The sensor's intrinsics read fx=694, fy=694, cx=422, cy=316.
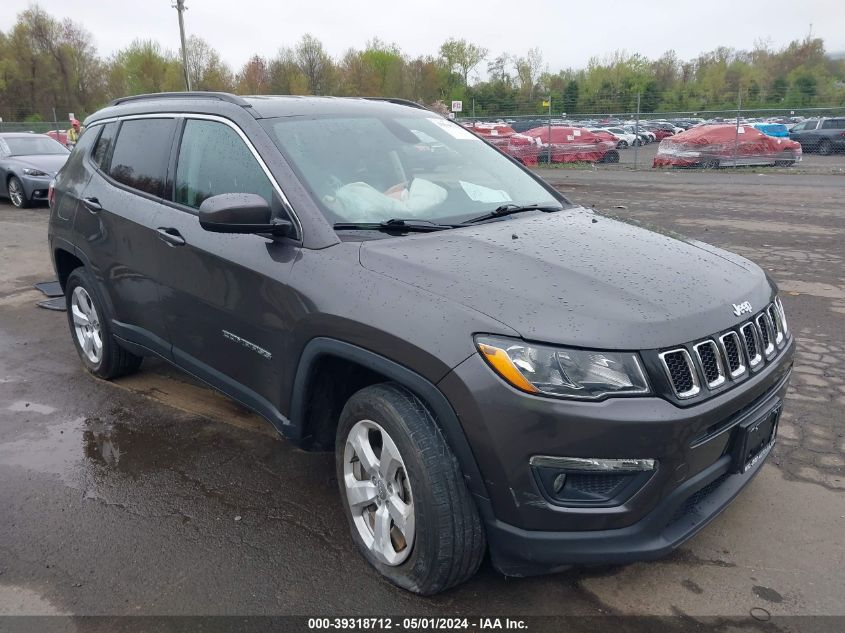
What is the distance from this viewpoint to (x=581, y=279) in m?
2.54

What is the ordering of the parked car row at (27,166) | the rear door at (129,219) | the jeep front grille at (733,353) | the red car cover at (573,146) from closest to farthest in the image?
the jeep front grille at (733,353), the rear door at (129,219), the parked car row at (27,166), the red car cover at (573,146)

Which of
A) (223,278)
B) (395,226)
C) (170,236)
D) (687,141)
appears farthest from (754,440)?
(687,141)

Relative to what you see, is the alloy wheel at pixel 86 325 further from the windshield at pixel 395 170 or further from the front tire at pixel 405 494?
the front tire at pixel 405 494

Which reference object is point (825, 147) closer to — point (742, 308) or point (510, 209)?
point (510, 209)

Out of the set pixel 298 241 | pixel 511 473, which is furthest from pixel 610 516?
pixel 298 241

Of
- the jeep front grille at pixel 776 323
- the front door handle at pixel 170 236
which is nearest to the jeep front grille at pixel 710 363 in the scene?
the jeep front grille at pixel 776 323

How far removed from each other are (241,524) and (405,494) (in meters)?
1.00

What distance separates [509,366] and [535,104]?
3406 cm

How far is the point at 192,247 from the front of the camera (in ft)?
11.3

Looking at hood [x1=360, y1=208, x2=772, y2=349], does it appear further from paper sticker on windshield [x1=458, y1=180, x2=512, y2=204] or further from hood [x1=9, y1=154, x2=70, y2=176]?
hood [x1=9, y1=154, x2=70, y2=176]

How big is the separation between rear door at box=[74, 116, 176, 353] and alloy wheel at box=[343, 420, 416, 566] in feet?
5.44

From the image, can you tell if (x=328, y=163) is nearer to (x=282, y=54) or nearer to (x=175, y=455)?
(x=175, y=455)

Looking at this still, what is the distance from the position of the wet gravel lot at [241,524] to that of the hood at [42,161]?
10.4 m

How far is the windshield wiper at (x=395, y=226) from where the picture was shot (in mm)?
2936
